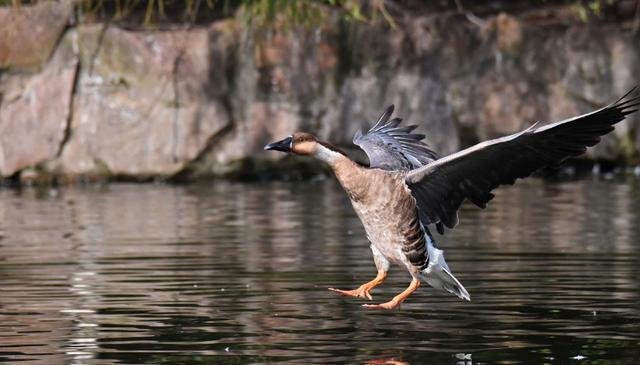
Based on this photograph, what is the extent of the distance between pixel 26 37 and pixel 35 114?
1.18 meters

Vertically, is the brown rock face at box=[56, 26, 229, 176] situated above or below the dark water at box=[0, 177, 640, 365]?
above

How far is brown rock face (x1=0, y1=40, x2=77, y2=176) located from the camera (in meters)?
21.0

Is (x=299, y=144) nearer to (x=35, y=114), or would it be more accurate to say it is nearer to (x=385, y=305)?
(x=385, y=305)

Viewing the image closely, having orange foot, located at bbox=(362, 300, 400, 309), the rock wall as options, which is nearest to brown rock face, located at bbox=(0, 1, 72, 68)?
the rock wall

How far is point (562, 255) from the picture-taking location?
11.8 meters

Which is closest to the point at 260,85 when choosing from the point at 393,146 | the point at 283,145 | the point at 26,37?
the point at 26,37

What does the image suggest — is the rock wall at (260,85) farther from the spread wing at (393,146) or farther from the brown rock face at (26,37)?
the spread wing at (393,146)

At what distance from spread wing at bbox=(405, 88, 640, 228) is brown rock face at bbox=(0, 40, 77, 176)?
1314 cm

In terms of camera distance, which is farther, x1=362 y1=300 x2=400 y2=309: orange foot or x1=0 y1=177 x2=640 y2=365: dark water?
x1=362 y1=300 x2=400 y2=309: orange foot

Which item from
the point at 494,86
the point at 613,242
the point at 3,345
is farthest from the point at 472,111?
the point at 3,345

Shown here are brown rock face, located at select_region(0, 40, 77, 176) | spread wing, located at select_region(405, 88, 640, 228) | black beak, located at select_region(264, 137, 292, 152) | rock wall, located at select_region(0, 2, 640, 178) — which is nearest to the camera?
spread wing, located at select_region(405, 88, 640, 228)

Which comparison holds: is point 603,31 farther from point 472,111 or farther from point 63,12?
point 63,12

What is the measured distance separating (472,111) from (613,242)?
9.19 metres

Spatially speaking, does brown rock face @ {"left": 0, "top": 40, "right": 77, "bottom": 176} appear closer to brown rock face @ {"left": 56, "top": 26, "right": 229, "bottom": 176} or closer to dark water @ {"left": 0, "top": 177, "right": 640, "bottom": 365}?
brown rock face @ {"left": 56, "top": 26, "right": 229, "bottom": 176}
